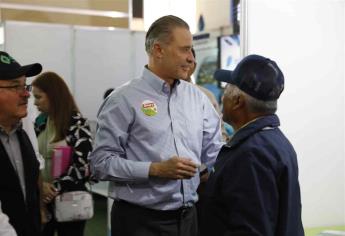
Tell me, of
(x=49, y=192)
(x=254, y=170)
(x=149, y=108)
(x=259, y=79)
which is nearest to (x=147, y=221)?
(x=149, y=108)

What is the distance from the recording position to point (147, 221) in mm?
1878

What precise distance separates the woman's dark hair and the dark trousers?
90 centimetres

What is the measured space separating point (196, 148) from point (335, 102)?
1.63 meters

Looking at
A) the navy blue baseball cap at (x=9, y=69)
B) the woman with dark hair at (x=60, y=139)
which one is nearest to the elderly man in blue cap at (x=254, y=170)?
the navy blue baseball cap at (x=9, y=69)

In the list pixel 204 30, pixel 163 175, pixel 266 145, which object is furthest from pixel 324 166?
pixel 204 30

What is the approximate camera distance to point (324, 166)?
3.21 metres

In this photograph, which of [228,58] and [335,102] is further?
[228,58]

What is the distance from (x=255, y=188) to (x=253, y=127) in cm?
19

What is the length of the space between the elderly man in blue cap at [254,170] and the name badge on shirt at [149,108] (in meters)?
0.47

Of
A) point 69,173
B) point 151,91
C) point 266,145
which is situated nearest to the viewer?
point 266,145

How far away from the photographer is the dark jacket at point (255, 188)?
4.45 ft

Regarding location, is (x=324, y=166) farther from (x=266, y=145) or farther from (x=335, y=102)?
(x=266, y=145)

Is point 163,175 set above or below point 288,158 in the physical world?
below

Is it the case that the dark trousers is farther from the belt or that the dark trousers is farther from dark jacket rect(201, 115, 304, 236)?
dark jacket rect(201, 115, 304, 236)
